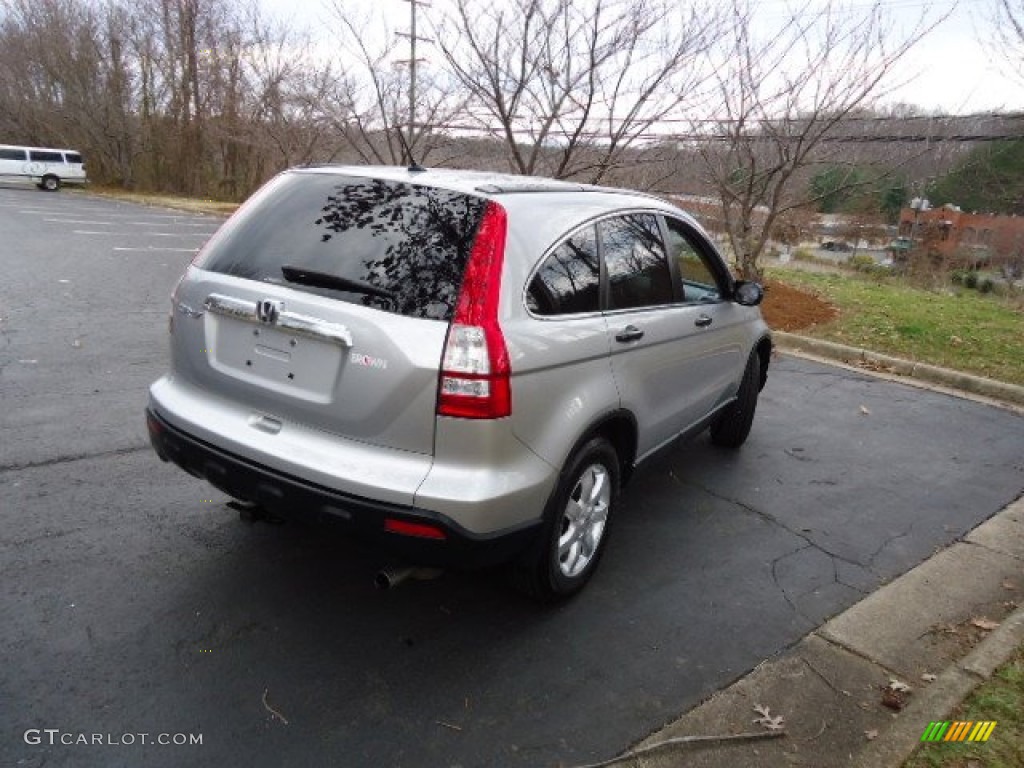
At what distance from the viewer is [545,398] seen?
8.83 ft

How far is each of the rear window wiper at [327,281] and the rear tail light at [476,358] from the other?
0.94 ft

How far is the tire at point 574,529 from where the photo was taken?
2.86 metres

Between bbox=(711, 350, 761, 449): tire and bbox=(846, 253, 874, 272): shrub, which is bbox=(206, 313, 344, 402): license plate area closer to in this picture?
bbox=(711, 350, 761, 449): tire

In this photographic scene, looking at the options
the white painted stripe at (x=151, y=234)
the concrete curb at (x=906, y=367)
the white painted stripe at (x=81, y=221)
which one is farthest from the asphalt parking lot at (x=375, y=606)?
the white painted stripe at (x=81, y=221)

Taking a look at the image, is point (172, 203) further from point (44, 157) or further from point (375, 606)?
point (375, 606)

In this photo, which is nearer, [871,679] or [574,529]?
[871,679]

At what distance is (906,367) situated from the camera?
25.5 feet

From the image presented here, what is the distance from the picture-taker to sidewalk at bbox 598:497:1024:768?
243 cm

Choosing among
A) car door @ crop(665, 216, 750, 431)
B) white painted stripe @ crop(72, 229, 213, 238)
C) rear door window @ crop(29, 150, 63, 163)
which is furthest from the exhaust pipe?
rear door window @ crop(29, 150, 63, 163)

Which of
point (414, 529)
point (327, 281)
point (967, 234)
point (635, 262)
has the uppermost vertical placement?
point (967, 234)

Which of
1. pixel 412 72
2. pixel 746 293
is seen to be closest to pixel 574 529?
pixel 746 293

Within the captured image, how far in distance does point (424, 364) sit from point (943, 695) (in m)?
2.27

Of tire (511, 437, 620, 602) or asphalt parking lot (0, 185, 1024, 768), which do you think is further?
tire (511, 437, 620, 602)

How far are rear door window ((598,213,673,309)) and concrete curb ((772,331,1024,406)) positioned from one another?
5200 mm
